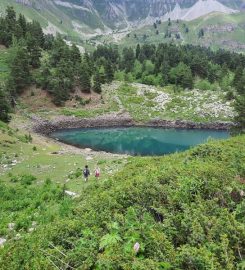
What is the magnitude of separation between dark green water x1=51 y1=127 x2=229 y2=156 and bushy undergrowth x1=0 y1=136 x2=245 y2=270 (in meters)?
49.7

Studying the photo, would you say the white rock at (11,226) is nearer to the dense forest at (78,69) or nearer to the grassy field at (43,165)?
the grassy field at (43,165)

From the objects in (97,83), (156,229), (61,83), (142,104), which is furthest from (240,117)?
(156,229)

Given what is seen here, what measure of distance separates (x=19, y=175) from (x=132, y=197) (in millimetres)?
21516

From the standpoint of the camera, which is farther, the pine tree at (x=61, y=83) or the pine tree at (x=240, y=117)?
the pine tree at (x=61, y=83)

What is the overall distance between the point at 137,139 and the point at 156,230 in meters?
66.6

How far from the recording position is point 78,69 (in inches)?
3723

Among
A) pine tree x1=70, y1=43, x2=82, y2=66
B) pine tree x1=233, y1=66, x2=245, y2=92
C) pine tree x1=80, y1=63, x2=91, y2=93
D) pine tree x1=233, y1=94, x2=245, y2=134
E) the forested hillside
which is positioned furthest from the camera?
pine tree x1=70, y1=43, x2=82, y2=66

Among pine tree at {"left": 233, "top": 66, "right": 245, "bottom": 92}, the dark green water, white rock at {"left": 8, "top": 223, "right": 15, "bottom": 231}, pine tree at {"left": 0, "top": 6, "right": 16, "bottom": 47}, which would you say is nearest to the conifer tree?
the dark green water

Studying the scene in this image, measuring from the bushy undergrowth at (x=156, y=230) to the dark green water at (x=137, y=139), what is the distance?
49725 mm

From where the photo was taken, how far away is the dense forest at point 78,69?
3494 inches

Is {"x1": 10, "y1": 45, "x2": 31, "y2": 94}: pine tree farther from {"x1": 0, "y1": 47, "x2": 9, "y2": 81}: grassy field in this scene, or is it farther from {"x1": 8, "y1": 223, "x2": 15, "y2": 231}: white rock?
{"x1": 8, "y1": 223, "x2": 15, "y2": 231}: white rock

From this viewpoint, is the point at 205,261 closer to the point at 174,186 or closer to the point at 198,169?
the point at 174,186

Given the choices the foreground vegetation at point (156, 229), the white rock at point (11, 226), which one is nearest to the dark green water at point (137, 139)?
the white rock at point (11, 226)

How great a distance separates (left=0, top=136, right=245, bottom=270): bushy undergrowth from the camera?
29.4 ft
